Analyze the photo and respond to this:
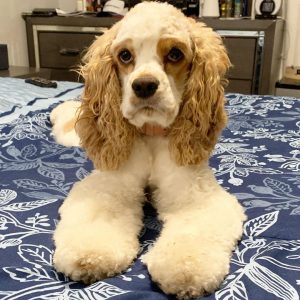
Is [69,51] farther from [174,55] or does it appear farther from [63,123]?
[174,55]

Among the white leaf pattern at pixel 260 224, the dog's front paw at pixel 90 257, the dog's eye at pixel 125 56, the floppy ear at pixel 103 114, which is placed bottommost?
the white leaf pattern at pixel 260 224

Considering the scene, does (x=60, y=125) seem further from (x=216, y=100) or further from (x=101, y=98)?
(x=216, y=100)

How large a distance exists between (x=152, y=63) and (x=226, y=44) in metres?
2.25

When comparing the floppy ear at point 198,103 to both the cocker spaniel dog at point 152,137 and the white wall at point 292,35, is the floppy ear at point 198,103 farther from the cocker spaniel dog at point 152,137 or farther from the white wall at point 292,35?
the white wall at point 292,35

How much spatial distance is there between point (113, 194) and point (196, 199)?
19 cm

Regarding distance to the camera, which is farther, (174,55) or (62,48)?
(62,48)

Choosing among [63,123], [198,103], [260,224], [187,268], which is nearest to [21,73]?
[63,123]

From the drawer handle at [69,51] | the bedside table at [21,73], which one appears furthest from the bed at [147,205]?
the drawer handle at [69,51]

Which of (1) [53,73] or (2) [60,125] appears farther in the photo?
(1) [53,73]

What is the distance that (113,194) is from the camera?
0.95 metres

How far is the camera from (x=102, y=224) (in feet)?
2.78

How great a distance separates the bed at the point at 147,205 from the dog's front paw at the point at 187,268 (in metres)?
0.02

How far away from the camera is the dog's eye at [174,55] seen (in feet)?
2.94

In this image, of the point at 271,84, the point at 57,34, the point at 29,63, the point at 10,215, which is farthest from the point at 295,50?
the point at 10,215
